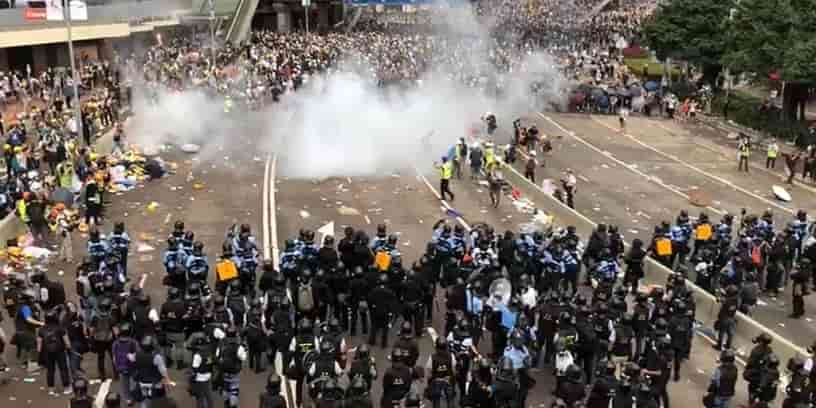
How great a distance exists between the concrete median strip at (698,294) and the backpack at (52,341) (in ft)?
33.9

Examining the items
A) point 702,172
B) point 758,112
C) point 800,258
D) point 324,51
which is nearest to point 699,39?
point 758,112

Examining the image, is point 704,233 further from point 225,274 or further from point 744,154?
point 744,154

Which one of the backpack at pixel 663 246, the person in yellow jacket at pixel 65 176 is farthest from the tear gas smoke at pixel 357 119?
the backpack at pixel 663 246

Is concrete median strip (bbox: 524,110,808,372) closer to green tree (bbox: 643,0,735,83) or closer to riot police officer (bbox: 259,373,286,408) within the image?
riot police officer (bbox: 259,373,286,408)

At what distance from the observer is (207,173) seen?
1057 inches

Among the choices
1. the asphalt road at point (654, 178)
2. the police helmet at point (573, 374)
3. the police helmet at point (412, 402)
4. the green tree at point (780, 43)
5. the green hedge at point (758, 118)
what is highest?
the green tree at point (780, 43)

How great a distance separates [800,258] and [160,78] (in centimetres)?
2797

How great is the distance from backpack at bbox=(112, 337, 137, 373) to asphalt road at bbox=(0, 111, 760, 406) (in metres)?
5.36

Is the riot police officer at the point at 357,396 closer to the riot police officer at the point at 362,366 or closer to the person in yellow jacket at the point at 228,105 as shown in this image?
the riot police officer at the point at 362,366

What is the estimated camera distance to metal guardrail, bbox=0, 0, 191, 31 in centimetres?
3812

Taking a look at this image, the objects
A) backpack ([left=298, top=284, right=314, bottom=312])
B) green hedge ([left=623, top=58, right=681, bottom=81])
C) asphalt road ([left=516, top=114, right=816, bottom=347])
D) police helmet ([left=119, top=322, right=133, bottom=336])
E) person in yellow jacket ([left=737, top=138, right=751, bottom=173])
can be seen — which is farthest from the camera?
green hedge ([left=623, top=58, right=681, bottom=81])


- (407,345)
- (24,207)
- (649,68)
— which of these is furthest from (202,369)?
(649,68)

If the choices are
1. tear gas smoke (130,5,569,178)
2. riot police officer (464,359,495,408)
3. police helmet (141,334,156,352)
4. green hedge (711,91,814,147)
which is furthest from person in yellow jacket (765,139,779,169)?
police helmet (141,334,156,352)

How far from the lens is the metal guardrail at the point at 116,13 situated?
3812 cm
